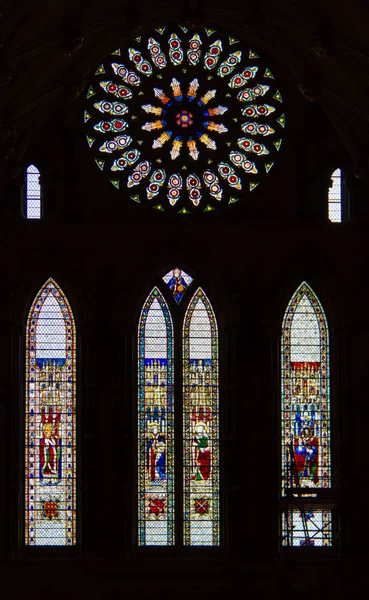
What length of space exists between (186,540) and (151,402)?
2.52m

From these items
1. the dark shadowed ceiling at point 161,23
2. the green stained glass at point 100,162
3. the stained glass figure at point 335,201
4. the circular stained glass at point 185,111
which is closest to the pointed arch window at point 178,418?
the circular stained glass at point 185,111

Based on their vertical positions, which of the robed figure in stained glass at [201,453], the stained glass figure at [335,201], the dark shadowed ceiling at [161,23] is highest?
the dark shadowed ceiling at [161,23]

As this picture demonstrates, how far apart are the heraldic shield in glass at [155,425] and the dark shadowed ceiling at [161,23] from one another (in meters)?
3.92

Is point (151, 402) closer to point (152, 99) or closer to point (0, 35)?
point (152, 99)

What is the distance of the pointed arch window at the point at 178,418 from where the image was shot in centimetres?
2480

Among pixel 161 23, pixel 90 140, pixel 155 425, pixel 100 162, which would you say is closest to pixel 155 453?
pixel 155 425

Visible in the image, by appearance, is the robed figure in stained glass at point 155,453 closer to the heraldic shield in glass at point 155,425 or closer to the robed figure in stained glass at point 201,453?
the heraldic shield in glass at point 155,425

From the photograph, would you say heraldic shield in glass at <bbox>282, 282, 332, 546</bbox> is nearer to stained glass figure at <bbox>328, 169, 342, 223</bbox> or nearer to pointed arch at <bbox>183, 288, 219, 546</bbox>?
pointed arch at <bbox>183, 288, 219, 546</bbox>

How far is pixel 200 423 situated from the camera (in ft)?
82.3

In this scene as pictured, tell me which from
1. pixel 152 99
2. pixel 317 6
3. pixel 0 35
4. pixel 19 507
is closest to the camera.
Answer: pixel 0 35

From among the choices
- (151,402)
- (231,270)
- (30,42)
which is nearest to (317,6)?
(30,42)

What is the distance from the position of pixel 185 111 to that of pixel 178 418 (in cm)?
579

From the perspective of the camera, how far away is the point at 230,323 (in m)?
24.8

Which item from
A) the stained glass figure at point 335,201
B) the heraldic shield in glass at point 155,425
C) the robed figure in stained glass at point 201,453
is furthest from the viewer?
the stained glass figure at point 335,201
